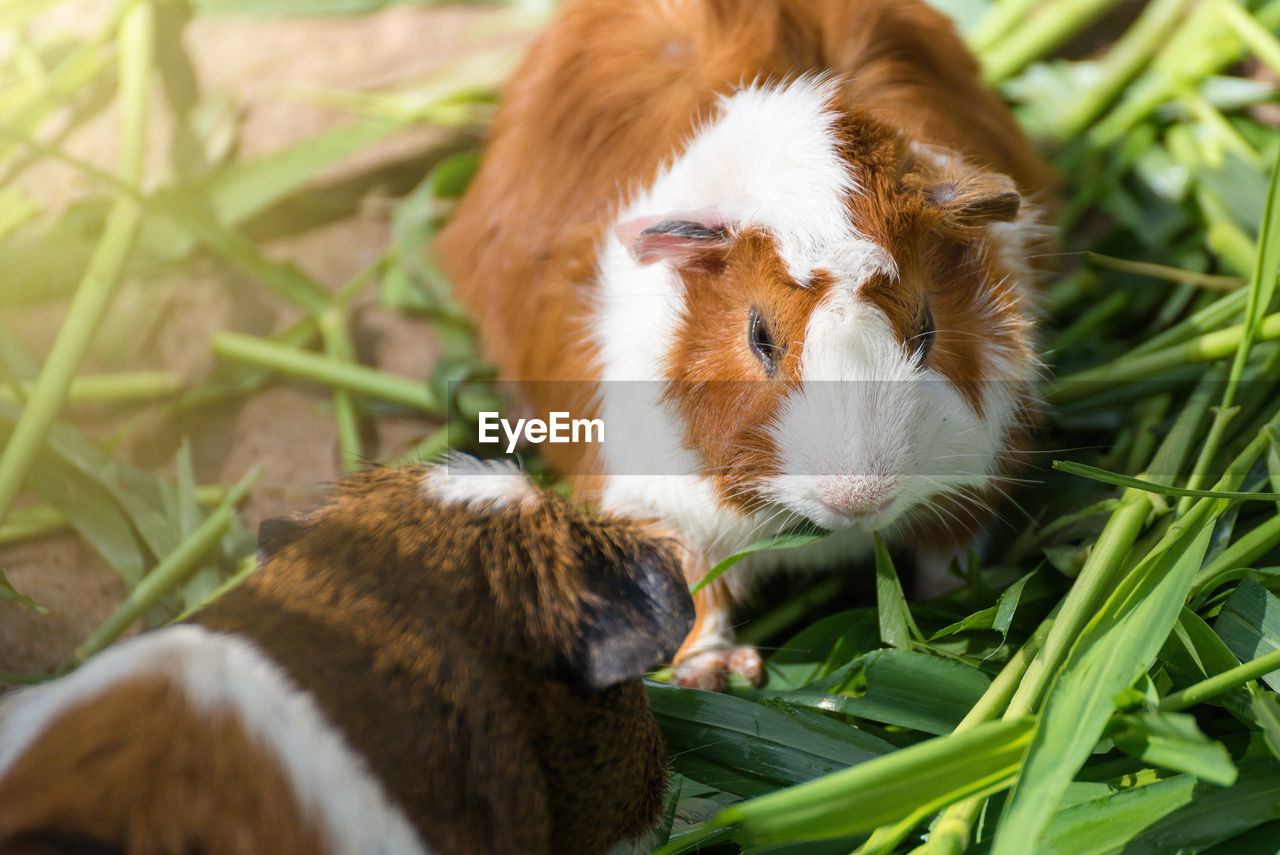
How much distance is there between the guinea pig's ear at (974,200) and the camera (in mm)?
1685

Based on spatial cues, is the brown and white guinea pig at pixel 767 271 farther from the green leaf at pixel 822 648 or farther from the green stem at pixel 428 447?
the green stem at pixel 428 447

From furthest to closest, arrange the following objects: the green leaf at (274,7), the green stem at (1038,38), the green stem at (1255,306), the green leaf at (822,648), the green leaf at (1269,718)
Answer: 1. the green leaf at (274,7)
2. the green stem at (1038,38)
3. the green leaf at (822,648)
4. the green stem at (1255,306)
5. the green leaf at (1269,718)

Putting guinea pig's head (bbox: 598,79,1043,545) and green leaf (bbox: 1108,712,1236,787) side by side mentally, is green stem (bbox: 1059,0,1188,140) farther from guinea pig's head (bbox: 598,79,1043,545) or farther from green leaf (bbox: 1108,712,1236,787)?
green leaf (bbox: 1108,712,1236,787)

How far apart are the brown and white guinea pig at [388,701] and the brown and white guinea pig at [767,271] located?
1.35 feet

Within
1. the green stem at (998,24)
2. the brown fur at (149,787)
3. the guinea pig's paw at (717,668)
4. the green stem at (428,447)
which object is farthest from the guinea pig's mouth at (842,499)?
the green stem at (998,24)

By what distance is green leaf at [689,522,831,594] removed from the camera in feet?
5.60

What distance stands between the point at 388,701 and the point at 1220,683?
1209 mm

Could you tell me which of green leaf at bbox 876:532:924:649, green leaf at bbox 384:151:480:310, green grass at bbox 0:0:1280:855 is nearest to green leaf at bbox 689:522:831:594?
green grass at bbox 0:0:1280:855

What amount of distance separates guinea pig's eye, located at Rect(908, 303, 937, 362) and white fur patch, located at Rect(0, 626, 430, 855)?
1095 mm

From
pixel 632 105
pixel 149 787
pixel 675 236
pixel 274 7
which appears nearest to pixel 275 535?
pixel 149 787

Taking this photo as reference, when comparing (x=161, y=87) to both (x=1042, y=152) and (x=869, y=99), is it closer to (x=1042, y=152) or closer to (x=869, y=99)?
(x=869, y=99)

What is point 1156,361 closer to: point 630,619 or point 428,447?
point 630,619

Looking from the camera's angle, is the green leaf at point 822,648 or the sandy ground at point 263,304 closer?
the green leaf at point 822,648

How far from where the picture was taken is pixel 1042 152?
117 inches
